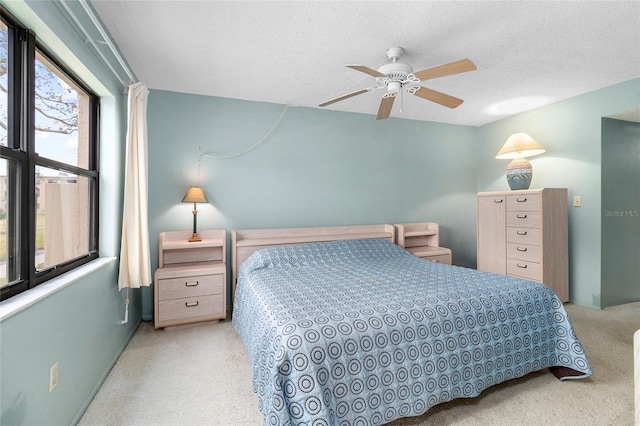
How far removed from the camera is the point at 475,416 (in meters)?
1.59

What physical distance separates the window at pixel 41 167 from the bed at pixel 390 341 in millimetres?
1139

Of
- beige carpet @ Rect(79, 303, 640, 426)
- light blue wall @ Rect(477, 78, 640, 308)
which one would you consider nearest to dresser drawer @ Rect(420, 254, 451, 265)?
light blue wall @ Rect(477, 78, 640, 308)

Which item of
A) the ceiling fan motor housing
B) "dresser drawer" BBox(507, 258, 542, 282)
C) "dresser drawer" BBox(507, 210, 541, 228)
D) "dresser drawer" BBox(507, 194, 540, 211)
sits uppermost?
the ceiling fan motor housing

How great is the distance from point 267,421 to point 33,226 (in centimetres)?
139

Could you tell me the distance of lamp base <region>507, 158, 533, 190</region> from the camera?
3.38m

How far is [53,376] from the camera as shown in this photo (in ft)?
4.40

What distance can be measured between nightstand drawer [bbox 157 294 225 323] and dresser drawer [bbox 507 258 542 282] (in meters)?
3.17

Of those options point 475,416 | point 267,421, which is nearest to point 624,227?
point 475,416

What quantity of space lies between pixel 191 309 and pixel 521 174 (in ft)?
12.4

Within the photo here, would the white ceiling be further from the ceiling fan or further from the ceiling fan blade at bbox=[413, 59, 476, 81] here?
the ceiling fan blade at bbox=[413, 59, 476, 81]

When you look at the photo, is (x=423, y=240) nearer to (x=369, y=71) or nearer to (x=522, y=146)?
(x=522, y=146)

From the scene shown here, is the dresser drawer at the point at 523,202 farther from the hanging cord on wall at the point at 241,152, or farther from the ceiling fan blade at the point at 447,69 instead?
the hanging cord on wall at the point at 241,152

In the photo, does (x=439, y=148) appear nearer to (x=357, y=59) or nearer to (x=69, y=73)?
(x=357, y=59)

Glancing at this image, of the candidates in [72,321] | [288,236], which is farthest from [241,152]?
[72,321]
